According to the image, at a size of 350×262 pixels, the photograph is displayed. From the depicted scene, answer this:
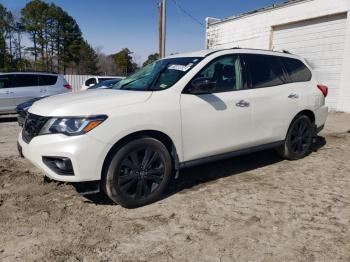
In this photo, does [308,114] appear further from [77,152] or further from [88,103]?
[77,152]

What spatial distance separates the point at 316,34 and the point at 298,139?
9474 millimetres

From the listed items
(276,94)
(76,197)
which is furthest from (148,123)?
(276,94)

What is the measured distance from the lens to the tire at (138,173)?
3.62 m

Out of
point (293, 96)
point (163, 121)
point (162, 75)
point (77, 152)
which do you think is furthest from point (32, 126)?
point (293, 96)

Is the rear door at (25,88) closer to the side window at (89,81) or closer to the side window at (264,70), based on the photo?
the side window at (89,81)

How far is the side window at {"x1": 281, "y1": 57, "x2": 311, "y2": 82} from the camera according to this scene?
554 centimetres

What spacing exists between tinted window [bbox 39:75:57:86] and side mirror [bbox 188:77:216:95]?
9.92 m

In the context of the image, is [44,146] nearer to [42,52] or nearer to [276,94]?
[276,94]

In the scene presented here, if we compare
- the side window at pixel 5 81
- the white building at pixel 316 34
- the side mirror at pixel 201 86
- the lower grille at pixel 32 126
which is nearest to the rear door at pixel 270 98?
the side mirror at pixel 201 86

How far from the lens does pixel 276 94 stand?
16.8 ft

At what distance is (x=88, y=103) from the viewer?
3.62 meters

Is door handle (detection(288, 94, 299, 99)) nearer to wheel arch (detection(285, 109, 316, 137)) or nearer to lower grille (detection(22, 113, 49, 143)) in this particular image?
wheel arch (detection(285, 109, 316, 137))

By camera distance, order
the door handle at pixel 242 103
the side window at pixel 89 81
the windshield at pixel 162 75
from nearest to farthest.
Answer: the windshield at pixel 162 75 < the door handle at pixel 242 103 < the side window at pixel 89 81

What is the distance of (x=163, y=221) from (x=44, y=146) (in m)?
1.43
